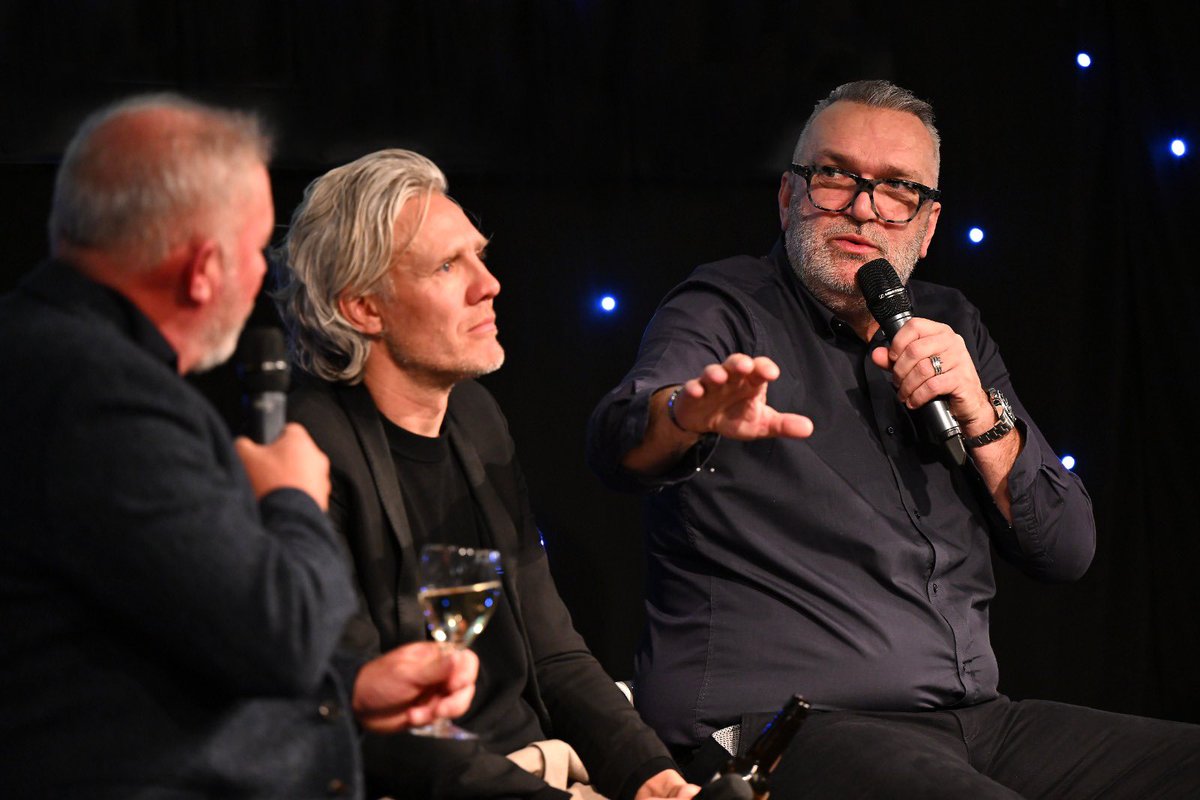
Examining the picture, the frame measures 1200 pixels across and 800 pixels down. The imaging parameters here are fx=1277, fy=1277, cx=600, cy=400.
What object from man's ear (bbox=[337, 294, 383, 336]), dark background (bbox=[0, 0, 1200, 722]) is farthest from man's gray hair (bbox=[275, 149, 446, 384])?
dark background (bbox=[0, 0, 1200, 722])

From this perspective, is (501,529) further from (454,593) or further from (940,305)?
(940,305)

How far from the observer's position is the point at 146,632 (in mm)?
1363

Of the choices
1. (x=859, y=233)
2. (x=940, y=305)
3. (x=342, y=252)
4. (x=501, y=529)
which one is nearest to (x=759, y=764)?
(x=501, y=529)

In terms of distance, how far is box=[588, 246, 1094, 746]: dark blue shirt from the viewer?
2.40m

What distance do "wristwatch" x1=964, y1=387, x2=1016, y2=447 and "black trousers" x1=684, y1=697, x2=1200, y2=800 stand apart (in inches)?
20.7

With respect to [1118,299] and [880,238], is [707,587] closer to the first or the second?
[880,238]

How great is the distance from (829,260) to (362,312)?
99 cm

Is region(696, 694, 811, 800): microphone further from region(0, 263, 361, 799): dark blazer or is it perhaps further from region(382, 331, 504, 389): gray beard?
region(382, 331, 504, 389): gray beard

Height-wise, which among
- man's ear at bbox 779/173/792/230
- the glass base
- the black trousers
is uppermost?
man's ear at bbox 779/173/792/230

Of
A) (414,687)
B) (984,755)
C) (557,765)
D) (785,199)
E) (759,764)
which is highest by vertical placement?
(785,199)

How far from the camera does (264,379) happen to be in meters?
1.55

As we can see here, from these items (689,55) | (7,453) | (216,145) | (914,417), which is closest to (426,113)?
(689,55)

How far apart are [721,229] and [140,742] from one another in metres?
2.35

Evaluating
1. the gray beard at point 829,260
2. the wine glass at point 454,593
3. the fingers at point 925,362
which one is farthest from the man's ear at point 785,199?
the wine glass at point 454,593
